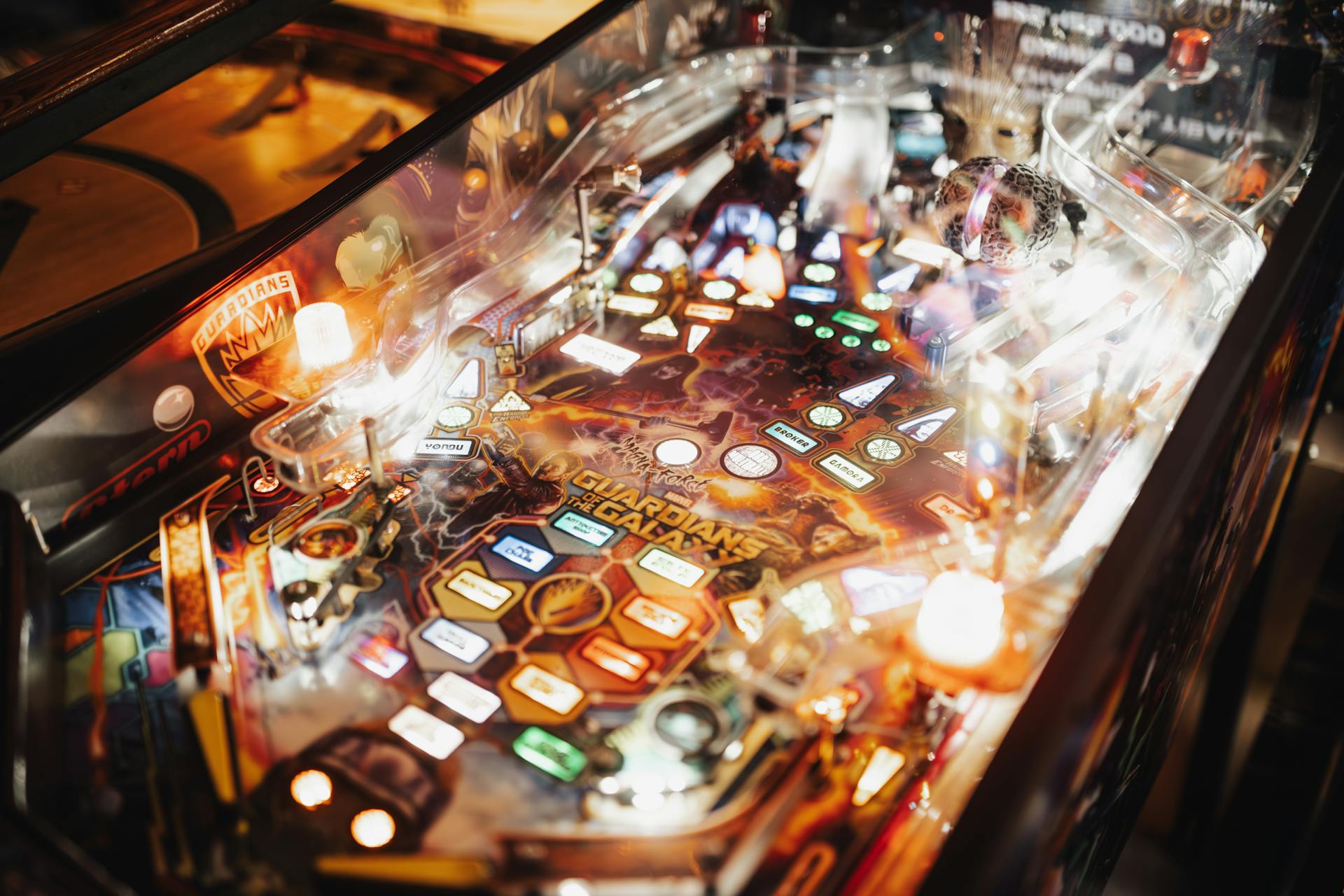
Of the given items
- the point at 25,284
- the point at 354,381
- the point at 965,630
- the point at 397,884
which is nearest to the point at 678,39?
the point at 354,381

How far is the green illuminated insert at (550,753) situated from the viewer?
1.70 metres

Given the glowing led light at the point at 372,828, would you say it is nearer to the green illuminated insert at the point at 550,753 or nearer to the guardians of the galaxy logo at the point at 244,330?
the green illuminated insert at the point at 550,753

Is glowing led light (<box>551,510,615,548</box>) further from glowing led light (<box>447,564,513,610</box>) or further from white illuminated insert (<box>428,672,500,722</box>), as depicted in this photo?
white illuminated insert (<box>428,672,500,722</box>)

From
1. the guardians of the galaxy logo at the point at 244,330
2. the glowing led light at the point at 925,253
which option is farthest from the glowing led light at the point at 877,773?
the glowing led light at the point at 925,253

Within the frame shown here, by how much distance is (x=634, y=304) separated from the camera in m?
2.87

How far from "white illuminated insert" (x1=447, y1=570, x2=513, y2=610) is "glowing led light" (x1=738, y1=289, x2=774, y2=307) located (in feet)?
3.92

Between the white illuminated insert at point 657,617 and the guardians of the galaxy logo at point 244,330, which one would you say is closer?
the white illuminated insert at point 657,617

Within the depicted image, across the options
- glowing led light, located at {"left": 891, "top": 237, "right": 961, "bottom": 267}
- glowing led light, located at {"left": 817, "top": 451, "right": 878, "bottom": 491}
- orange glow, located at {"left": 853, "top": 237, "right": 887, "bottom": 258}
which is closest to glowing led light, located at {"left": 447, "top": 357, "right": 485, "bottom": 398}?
glowing led light, located at {"left": 817, "top": 451, "right": 878, "bottom": 491}

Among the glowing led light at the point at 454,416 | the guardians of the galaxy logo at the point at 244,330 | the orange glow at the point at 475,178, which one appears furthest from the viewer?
the orange glow at the point at 475,178

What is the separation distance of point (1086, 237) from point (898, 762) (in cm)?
189

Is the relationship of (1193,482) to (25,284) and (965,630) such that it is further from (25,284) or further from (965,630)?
(25,284)

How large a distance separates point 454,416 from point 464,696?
0.86 metres

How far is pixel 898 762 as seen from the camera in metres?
1.71

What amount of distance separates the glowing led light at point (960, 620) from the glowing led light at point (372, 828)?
94 cm
